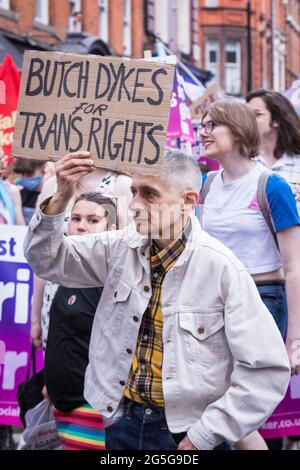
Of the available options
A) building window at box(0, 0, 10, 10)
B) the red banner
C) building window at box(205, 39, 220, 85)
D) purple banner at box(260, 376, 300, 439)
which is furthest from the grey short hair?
building window at box(205, 39, 220, 85)

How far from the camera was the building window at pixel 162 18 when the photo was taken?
98.0 ft

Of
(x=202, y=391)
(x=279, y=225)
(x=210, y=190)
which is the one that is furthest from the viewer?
(x=210, y=190)

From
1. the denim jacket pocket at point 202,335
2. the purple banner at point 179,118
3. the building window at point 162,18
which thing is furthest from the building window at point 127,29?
the denim jacket pocket at point 202,335

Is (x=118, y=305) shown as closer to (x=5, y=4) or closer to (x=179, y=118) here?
(x=179, y=118)

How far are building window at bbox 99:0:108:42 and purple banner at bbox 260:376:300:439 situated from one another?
20703 millimetres

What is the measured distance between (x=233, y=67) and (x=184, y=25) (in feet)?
43.2

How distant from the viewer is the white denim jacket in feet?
10.7

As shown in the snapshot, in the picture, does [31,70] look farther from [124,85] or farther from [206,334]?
[206,334]

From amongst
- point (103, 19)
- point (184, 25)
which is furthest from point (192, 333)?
point (184, 25)

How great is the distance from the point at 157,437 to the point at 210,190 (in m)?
1.62

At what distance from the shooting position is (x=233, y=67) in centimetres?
4675

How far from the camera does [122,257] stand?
355cm
